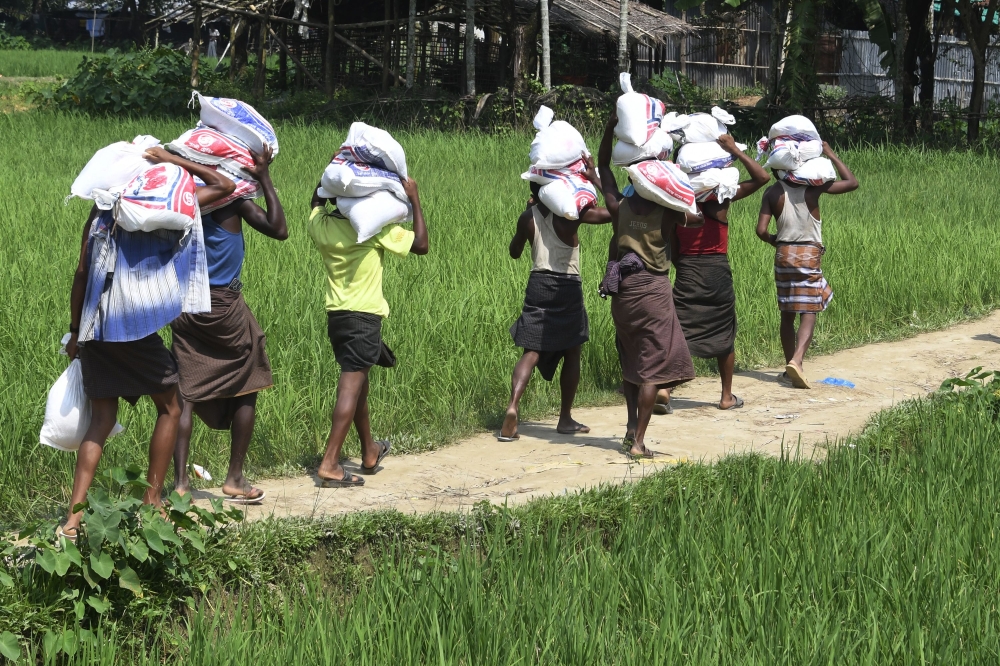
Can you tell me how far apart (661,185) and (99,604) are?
9.06ft

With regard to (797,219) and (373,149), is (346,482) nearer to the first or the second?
(373,149)

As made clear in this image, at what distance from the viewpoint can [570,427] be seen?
17.8 feet

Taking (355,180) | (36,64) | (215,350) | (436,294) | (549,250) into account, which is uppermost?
(36,64)

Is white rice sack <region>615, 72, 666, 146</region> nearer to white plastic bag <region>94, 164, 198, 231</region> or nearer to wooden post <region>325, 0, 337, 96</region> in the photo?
white plastic bag <region>94, 164, 198, 231</region>

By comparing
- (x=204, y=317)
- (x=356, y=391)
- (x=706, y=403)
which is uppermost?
(x=204, y=317)

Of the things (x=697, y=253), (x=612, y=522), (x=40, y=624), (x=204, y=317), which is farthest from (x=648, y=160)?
(x=40, y=624)

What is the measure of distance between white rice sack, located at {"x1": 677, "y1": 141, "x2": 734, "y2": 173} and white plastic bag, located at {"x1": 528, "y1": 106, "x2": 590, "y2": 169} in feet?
2.62

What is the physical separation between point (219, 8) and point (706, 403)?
49.0ft

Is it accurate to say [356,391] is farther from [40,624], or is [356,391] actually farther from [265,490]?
[40,624]

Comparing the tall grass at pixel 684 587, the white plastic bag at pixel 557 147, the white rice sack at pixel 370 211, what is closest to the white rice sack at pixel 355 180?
the white rice sack at pixel 370 211

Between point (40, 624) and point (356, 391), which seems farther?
point (356, 391)

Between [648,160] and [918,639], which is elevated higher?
[648,160]

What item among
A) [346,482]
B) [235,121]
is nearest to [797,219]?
[346,482]

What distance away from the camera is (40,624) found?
3.01m
